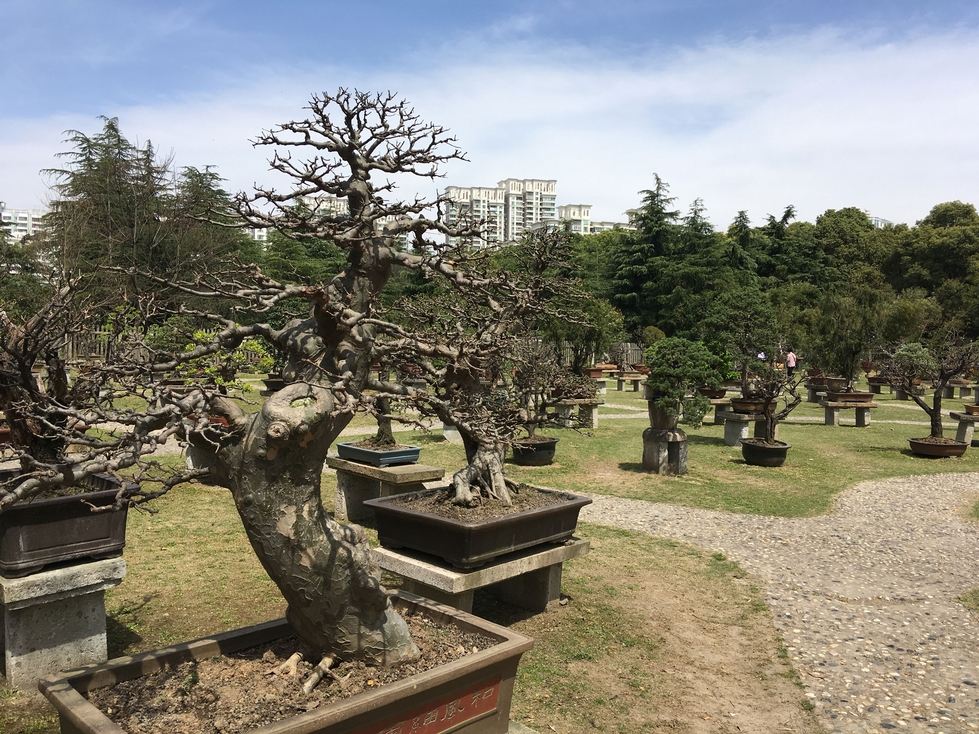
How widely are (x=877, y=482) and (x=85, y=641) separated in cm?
1093

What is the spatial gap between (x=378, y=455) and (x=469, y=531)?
3.72 m

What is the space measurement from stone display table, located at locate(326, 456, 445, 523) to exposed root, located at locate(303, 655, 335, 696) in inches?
179

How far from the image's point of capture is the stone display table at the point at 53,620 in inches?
166

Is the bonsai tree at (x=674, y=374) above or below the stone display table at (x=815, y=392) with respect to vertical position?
above

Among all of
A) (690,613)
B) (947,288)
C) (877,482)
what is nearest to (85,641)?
(690,613)

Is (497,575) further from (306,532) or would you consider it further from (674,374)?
(674,374)

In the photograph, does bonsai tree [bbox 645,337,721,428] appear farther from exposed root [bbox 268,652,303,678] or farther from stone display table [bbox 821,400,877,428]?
exposed root [bbox 268,652,303,678]

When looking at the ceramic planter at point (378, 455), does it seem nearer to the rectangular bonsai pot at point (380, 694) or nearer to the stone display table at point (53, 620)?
the stone display table at point (53, 620)

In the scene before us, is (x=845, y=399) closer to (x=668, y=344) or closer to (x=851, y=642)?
(x=668, y=344)

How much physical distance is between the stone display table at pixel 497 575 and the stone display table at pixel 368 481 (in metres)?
2.07

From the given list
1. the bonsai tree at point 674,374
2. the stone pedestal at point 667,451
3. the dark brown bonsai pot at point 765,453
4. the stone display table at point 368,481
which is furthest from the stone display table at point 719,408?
the stone display table at point 368,481

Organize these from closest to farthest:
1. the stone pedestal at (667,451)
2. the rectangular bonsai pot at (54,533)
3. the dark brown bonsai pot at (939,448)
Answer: the rectangular bonsai pot at (54,533) < the stone pedestal at (667,451) < the dark brown bonsai pot at (939,448)

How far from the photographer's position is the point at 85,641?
4504 millimetres

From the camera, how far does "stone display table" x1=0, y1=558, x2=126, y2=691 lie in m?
4.21
